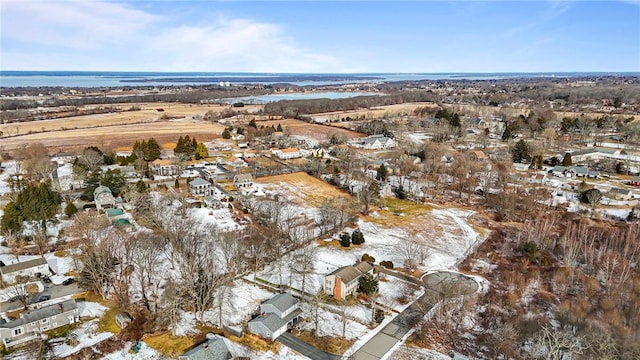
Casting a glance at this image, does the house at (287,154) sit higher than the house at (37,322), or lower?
higher

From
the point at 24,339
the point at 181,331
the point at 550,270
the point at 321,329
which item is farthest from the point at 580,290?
the point at 24,339

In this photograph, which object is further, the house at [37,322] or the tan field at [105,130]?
the tan field at [105,130]

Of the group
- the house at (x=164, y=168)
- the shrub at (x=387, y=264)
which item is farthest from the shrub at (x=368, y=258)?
the house at (x=164, y=168)

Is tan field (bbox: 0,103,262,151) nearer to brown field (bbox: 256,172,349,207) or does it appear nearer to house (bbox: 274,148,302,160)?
house (bbox: 274,148,302,160)

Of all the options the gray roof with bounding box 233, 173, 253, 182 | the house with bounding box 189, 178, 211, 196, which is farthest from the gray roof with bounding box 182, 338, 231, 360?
the gray roof with bounding box 233, 173, 253, 182

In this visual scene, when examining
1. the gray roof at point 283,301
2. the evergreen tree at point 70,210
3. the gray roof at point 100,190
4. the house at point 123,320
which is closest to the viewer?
the house at point 123,320

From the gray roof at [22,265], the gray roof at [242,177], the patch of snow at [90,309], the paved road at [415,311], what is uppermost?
the gray roof at [242,177]

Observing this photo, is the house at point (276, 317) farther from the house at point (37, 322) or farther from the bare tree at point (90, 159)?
the bare tree at point (90, 159)
